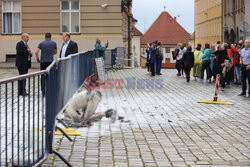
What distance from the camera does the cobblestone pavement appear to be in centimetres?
693

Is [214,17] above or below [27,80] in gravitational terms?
above

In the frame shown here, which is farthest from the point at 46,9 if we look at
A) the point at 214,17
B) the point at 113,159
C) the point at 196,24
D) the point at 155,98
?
the point at 196,24

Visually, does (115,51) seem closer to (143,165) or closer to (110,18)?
(110,18)

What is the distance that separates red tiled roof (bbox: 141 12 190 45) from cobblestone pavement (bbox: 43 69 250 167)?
117m

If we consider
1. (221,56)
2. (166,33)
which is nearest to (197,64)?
(221,56)

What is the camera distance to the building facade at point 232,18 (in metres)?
49.2

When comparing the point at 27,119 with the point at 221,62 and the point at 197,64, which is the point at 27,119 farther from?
the point at 197,64

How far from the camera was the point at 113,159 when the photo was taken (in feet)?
22.7

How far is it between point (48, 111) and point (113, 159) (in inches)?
42.3

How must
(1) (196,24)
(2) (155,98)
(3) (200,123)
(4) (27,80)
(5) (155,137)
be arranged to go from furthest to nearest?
(1) (196,24)
(2) (155,98)
(3) (200,123)
(5) (155,137)
(4) (27,80)

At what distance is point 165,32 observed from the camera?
130m

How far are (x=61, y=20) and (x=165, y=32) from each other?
98399 millimetres

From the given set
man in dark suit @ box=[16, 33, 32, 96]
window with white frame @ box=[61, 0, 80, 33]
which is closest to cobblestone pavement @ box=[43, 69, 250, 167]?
man in dark suit @ box=[16, 33, 32, 96]

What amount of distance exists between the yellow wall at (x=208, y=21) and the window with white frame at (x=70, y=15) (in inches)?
1277
